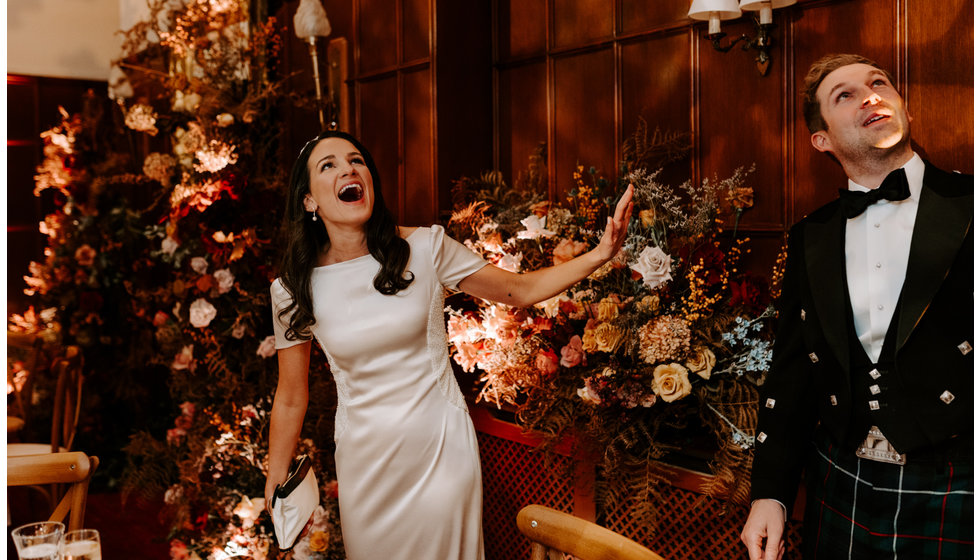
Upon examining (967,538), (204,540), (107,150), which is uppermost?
(107,150)

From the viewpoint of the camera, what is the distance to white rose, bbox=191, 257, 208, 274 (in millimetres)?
3906

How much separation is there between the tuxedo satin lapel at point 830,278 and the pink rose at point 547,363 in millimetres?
961

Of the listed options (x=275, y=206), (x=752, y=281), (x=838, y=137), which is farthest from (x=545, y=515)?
(x=275, y=206)

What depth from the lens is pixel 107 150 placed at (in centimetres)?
559

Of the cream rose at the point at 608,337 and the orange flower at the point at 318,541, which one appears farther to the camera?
the orange flower at the point at 318,541

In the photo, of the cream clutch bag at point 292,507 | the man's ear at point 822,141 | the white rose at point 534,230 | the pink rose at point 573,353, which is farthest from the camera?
the white rose at point 534,230

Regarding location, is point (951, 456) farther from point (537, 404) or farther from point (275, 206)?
point (275, 206)

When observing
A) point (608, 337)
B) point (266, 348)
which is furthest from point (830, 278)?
point (266, 348)

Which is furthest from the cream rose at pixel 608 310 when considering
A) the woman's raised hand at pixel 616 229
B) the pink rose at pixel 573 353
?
the woman's raised hand at pixel 616 229

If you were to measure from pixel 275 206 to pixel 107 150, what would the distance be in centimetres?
227

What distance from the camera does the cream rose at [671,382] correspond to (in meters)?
2.36

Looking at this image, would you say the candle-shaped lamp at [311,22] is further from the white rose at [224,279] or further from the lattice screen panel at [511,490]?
the lattice screen panel at [511,490]

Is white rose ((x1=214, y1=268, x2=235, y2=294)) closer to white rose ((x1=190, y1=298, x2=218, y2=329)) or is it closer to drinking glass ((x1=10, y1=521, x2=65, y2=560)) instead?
white rose ((x1=190, y1=298, x2=218, y2=329))

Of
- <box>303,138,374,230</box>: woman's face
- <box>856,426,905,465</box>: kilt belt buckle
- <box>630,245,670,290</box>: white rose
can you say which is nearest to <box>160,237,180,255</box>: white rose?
<box>303,138,374,230</box>: woman's face
